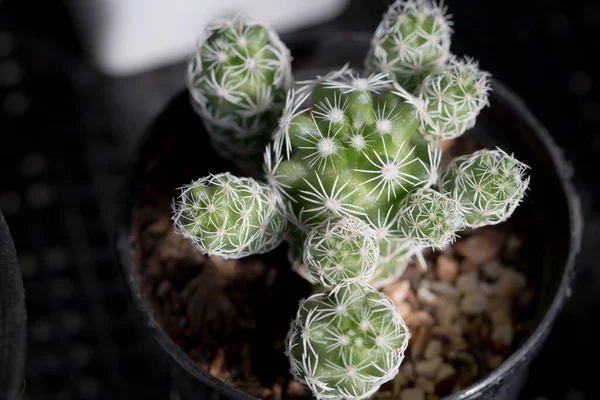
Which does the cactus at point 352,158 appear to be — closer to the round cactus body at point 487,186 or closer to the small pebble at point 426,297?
the round cactus body at point 487,186

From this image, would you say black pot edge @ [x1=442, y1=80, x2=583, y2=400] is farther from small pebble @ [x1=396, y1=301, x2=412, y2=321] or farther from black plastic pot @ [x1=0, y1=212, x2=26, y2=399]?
black plastic pot @ [x1=0, y1=212, x2=26, y2=399]

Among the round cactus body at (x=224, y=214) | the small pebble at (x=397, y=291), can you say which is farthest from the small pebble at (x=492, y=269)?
the round cactus body at (x=224, y=214)

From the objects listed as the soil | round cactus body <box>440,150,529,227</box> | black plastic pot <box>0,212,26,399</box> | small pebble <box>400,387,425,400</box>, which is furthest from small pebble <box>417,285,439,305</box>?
black plastic pot <box>0,212,26,399</box>

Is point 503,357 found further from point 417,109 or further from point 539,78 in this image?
point 539,78

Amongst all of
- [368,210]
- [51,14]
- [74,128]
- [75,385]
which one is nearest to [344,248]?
[368,210]

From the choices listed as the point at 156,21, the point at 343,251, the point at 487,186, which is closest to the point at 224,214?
the point at 343,251
